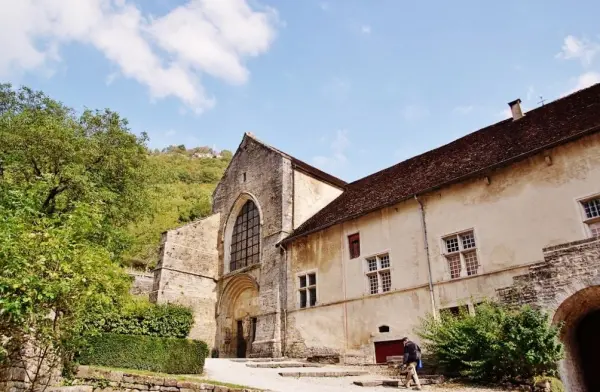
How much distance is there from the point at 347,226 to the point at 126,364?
9570 mm

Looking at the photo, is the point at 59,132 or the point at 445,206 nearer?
the point at 445,206

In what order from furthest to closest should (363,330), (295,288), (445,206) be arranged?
(295,288), (363,330), (445,206)

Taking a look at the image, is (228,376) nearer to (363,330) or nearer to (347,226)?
(363,330)

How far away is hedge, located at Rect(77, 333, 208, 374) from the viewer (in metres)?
12.4

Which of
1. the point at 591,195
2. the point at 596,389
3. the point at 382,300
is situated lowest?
the point at 596,389

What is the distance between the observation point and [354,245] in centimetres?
1789

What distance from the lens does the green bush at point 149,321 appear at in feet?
49.2

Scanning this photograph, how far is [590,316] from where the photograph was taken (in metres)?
12.5

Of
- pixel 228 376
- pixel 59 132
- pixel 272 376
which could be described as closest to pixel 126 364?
pixel 228 376

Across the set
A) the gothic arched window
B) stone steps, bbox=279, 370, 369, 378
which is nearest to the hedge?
stone steps, bbox=279, 370, 369, 378

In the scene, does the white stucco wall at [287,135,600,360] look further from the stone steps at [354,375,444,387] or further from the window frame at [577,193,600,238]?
the stone steps at [354,375,444,387]

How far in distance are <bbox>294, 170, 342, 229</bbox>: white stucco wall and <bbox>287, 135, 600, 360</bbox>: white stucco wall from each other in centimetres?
254

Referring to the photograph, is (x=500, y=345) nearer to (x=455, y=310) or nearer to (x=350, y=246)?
(x=455, y=310)

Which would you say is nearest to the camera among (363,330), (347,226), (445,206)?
(445,206)
